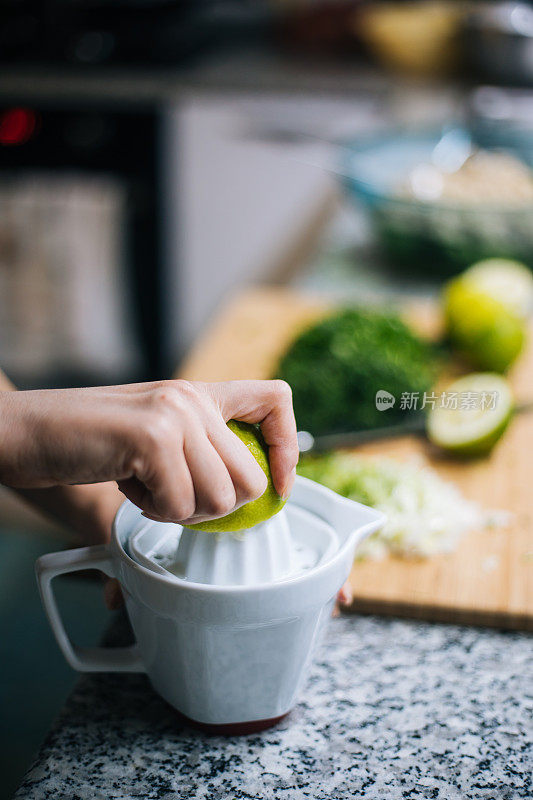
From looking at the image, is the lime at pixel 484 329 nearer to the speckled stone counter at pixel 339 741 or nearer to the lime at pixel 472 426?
the lime at pixel 472 426

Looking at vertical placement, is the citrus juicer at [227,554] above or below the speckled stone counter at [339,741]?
above

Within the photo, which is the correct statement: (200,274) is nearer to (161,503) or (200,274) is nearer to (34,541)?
(34,541)

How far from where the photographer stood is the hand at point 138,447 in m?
0.35

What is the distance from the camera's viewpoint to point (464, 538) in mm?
677

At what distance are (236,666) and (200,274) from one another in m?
1.94

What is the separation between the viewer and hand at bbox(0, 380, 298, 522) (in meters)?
0.35

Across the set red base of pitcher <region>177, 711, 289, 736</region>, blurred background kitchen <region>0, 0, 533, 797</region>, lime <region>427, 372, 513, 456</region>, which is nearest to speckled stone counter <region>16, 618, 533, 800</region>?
red base of pitcher <region>177, 711, 289, 736</region>

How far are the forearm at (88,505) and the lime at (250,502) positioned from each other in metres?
0.12

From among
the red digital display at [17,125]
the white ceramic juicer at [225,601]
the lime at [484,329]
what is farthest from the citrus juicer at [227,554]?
the red digital display at [17,125]

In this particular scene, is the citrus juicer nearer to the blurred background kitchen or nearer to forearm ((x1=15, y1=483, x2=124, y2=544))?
forearm ((x1=15, y1=483, x2=124, y2=544))

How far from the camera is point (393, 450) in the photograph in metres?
0.84

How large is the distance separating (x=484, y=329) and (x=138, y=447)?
0.73 meters

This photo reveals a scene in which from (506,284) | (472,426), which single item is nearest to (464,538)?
(472,426)

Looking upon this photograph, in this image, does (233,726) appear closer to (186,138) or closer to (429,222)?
(429,222)
